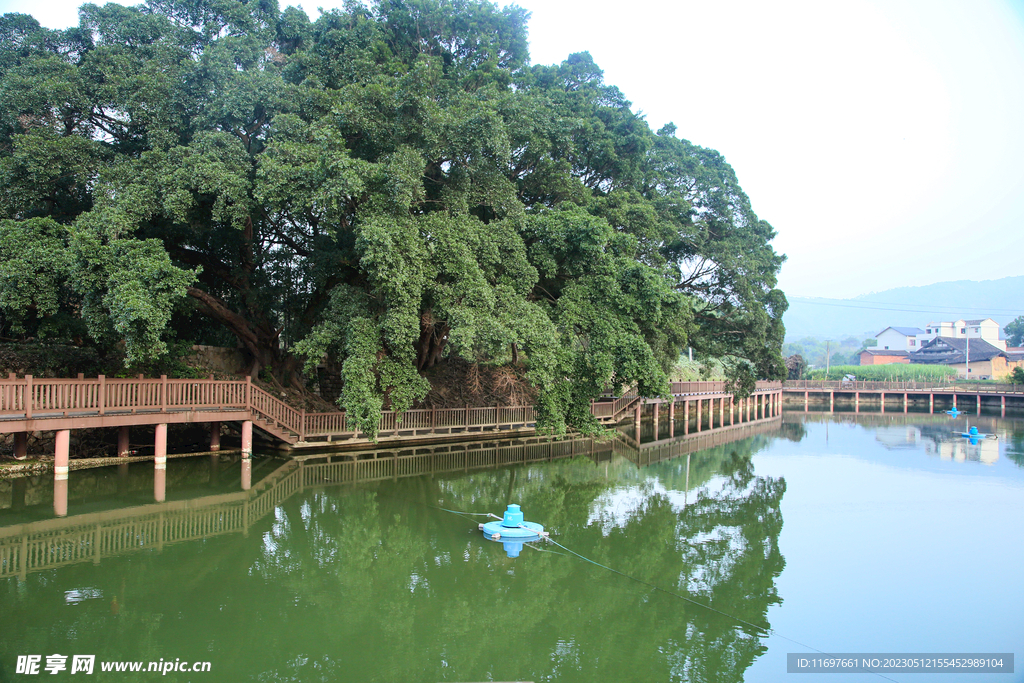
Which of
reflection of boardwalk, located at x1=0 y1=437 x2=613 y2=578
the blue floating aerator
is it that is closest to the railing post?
reflection of boardwalk, located at x1=0 y1=437 x2=613 y2=578

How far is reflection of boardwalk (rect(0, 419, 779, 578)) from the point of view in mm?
8750

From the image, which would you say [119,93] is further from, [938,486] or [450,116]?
[938,486]

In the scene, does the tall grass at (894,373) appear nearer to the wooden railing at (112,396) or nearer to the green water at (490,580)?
the green water at (490,580)

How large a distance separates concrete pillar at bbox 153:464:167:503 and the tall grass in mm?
50313

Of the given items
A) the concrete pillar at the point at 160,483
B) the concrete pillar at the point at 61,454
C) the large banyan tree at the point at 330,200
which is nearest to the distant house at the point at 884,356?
the large banyan tree at the point at 330,200

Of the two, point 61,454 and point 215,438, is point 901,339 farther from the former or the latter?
point 61,454

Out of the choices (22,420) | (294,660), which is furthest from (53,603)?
(22,420)

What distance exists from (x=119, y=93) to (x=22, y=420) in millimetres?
7790

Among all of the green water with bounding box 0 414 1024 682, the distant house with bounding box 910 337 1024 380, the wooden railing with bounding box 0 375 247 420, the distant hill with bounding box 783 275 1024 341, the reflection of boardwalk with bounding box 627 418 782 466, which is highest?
the distant hill with bounding box 783 275 1024 341

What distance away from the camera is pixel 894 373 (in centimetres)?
5188

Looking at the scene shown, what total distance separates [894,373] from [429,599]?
55.1 metres

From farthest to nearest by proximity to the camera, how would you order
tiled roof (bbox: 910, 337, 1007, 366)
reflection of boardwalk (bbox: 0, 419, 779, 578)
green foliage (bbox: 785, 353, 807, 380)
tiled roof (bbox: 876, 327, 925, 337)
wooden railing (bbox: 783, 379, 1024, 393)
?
tiled roof (bbox: 876, 327, 925, 337) < tiled roof (bbox: 910, 337, 1007, 366) < green foliage (bbox: 785, 353, 807, 380) < wooden railing (bbox: 783, 379, 1024, 393) < reflection of boardwalk (bbox: 0, 419, 779, 578)

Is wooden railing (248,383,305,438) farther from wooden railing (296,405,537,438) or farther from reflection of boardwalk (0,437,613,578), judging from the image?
reflection of boardwalk (0,437,613,578)

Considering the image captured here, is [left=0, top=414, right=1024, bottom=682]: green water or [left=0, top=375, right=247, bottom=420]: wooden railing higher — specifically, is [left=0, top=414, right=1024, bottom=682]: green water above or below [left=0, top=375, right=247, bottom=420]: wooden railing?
below
